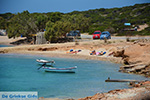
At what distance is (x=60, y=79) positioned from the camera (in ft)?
72.4

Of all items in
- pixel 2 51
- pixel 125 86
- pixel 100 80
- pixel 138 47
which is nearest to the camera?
pixel 125 86

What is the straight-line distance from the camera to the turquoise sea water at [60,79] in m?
17.7

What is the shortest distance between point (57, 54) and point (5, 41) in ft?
102

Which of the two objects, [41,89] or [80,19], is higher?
[80,19]

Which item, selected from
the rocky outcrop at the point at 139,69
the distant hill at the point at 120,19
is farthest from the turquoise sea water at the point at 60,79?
the distant hill at the point at 120,19

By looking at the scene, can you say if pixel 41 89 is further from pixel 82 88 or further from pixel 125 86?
pixel 125 86

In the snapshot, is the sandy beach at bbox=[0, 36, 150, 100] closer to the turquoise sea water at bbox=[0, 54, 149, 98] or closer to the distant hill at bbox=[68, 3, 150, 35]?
the turquoise sea water at bbox=[0, 54, 149, 98]

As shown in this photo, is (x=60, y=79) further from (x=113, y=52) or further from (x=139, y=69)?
(x=113, y=52)

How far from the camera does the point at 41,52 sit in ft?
126

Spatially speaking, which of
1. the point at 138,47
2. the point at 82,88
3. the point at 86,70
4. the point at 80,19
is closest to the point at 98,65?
the point at 86,70

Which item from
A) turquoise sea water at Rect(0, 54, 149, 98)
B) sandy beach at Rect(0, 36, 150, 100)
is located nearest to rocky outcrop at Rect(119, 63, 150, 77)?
sandy beach at Rect(0, 36, 150, 100)

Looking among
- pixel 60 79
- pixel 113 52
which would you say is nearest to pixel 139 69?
pixel 60 79

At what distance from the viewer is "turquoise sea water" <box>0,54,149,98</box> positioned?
17.7 metres

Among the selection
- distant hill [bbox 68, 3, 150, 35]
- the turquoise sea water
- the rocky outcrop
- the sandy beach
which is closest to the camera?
the turquoise sea water
